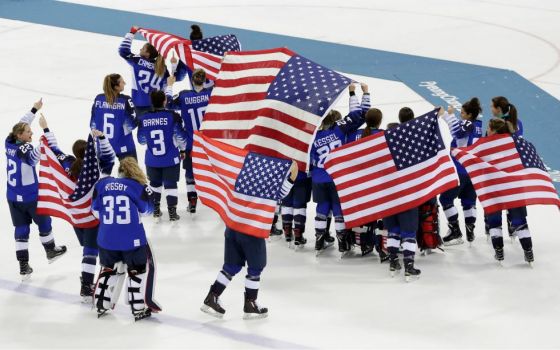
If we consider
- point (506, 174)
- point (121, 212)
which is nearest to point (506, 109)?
point (506, 174)

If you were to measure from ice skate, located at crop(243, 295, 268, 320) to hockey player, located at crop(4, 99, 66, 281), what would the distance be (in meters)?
2.81

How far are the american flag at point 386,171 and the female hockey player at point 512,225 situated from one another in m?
0.91

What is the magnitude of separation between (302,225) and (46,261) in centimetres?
310

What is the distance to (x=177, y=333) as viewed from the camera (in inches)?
392

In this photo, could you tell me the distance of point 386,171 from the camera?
11125mm

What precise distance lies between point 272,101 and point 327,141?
1427 mm

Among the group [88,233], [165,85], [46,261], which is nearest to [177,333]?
[88,233]

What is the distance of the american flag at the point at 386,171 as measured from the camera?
1109 centimetres

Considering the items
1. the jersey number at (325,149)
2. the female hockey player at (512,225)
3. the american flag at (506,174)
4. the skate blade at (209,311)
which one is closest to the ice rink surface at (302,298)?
the skate blade at (209,311)

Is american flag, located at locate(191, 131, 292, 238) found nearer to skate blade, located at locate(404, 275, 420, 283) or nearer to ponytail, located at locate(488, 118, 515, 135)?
skate blade, located at locate(404, 275, 420, 283)

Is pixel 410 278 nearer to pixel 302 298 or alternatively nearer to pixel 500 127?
pixel 302 298

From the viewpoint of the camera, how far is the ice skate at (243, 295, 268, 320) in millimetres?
10258

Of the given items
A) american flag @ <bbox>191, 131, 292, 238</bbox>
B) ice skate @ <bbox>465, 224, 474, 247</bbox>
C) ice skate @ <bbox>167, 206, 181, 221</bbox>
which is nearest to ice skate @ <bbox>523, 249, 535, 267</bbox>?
ice skate @ <bbox>465, 224, 474, 247</bbox>

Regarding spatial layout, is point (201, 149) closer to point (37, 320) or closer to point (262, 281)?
point (262, 281)
